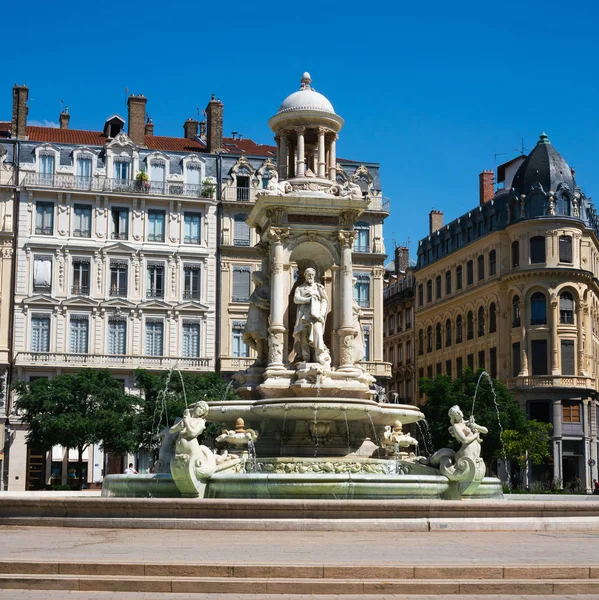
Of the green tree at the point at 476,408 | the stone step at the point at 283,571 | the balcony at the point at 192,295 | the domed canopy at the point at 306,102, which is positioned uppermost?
the balcony at the point at 192,295

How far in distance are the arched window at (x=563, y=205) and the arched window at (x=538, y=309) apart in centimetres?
566

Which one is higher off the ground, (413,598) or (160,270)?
(160,270)

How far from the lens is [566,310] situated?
76500 mm

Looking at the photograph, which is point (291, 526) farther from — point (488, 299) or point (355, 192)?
point (488, 299)

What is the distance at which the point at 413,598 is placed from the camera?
43.0 ft

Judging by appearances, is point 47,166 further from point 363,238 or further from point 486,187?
point 486,187

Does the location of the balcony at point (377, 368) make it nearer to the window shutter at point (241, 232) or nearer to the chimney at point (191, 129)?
the window shutter at point (241, 232)

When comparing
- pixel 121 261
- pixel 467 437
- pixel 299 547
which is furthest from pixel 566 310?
pixel 299 547

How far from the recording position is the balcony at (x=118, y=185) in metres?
71.4

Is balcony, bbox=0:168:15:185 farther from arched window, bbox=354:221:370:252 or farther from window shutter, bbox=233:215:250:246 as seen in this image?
arched window, bbox=354:221:370:252

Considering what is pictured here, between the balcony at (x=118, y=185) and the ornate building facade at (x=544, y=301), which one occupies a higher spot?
the balcony at (x=118, y=185)

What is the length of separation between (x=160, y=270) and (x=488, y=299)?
2430 cm

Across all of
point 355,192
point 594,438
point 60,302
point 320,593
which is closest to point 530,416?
point 594,438

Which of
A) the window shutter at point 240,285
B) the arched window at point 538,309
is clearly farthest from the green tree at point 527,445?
the window shutter at point 240,285
